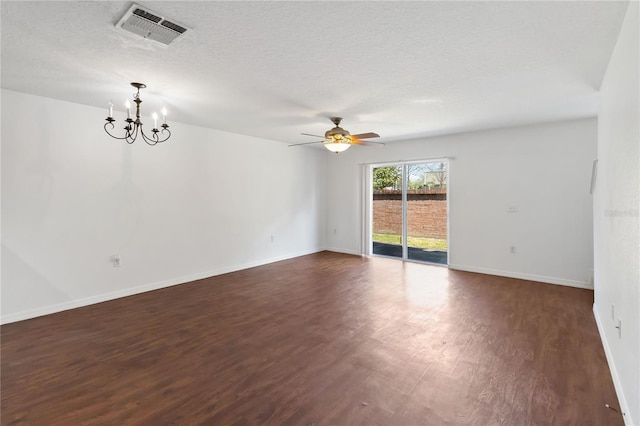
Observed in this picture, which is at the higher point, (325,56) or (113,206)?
(325,56)

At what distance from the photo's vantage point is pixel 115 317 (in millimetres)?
3336

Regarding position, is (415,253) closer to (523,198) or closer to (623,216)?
(523,198)

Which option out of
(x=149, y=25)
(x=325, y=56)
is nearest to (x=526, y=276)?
(x=325, y=56)

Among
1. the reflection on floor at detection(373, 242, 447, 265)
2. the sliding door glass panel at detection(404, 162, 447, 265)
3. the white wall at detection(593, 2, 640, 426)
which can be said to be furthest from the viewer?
the reflection on floor at detection(373, 242, 447, 265)

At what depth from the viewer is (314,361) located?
2.44m

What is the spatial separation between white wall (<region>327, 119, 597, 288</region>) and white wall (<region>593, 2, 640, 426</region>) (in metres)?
2.00

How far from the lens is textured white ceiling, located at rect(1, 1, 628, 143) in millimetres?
1819

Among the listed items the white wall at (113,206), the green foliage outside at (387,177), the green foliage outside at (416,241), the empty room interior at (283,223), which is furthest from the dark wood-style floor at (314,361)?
the green foliage outside at (387,177)

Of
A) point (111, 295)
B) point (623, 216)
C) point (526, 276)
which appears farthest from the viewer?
point (526, 276)

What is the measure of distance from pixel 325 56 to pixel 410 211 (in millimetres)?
4438

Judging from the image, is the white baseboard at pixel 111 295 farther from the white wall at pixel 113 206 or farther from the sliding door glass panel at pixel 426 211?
the sliding door glass panel at pixel 426 211

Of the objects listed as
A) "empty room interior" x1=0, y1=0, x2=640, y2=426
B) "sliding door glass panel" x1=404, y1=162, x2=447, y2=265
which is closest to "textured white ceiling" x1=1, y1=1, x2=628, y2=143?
"empty room interior" x1=0, y1=0, x2=640, y2=426

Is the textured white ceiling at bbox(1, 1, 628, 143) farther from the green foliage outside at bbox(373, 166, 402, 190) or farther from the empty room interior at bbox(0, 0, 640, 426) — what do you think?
the green foliage outside at bbox(373, 166, 402, 190)

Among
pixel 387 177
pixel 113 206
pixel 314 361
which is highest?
pixel 387 177
